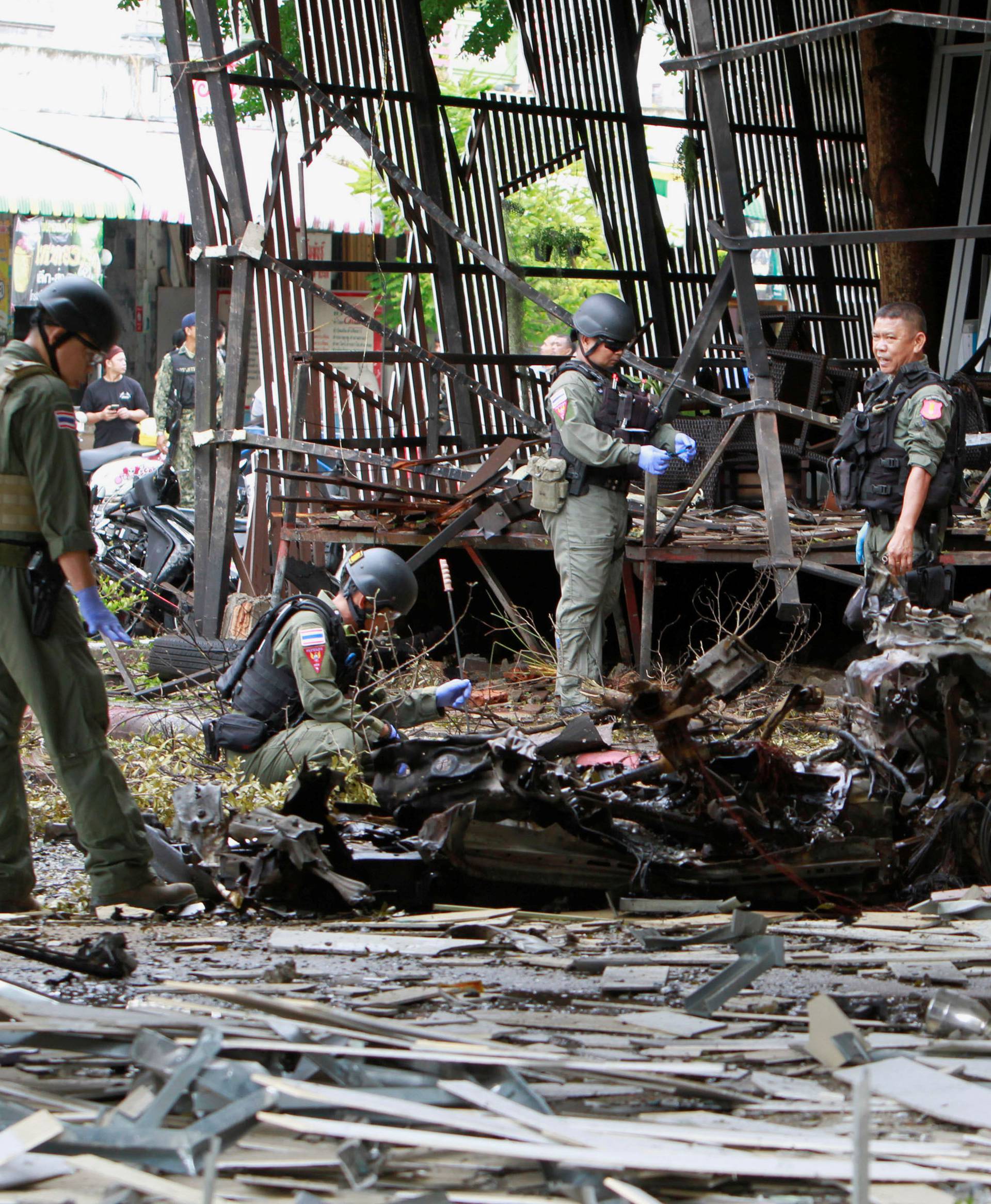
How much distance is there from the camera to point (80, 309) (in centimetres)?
512

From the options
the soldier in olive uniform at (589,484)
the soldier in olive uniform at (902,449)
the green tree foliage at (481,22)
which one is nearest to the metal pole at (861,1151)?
the soldier in olive uniform at (902,449)

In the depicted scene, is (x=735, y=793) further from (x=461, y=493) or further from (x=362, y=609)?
(x=461, y=493)

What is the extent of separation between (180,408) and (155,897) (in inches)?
347

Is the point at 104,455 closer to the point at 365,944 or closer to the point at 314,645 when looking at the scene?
the point at 314,645

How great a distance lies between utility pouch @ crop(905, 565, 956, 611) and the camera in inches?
283

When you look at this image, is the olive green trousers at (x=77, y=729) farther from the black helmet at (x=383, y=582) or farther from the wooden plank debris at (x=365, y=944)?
the black helmet at (x=383, y=582)

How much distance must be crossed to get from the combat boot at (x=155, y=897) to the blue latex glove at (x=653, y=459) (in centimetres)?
395

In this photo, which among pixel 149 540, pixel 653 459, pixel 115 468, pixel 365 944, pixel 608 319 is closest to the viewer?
pixel 365 944

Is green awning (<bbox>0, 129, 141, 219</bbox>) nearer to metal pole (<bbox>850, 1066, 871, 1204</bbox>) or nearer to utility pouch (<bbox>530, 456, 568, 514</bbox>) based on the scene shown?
utility pouch (<bbox>530, 456, 568, 514</bbox>)

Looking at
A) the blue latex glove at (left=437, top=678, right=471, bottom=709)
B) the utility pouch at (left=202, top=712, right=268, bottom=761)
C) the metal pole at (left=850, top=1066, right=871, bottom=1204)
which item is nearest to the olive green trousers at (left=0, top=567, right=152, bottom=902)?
the utility pouch at (left=202, top=712, right=268, bottom=761)

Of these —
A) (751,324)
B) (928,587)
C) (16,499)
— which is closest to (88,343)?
(16,499)

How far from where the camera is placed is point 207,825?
503 centimetres

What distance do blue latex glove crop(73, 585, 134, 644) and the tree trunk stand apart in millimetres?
8845

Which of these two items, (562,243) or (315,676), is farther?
(562,243)
